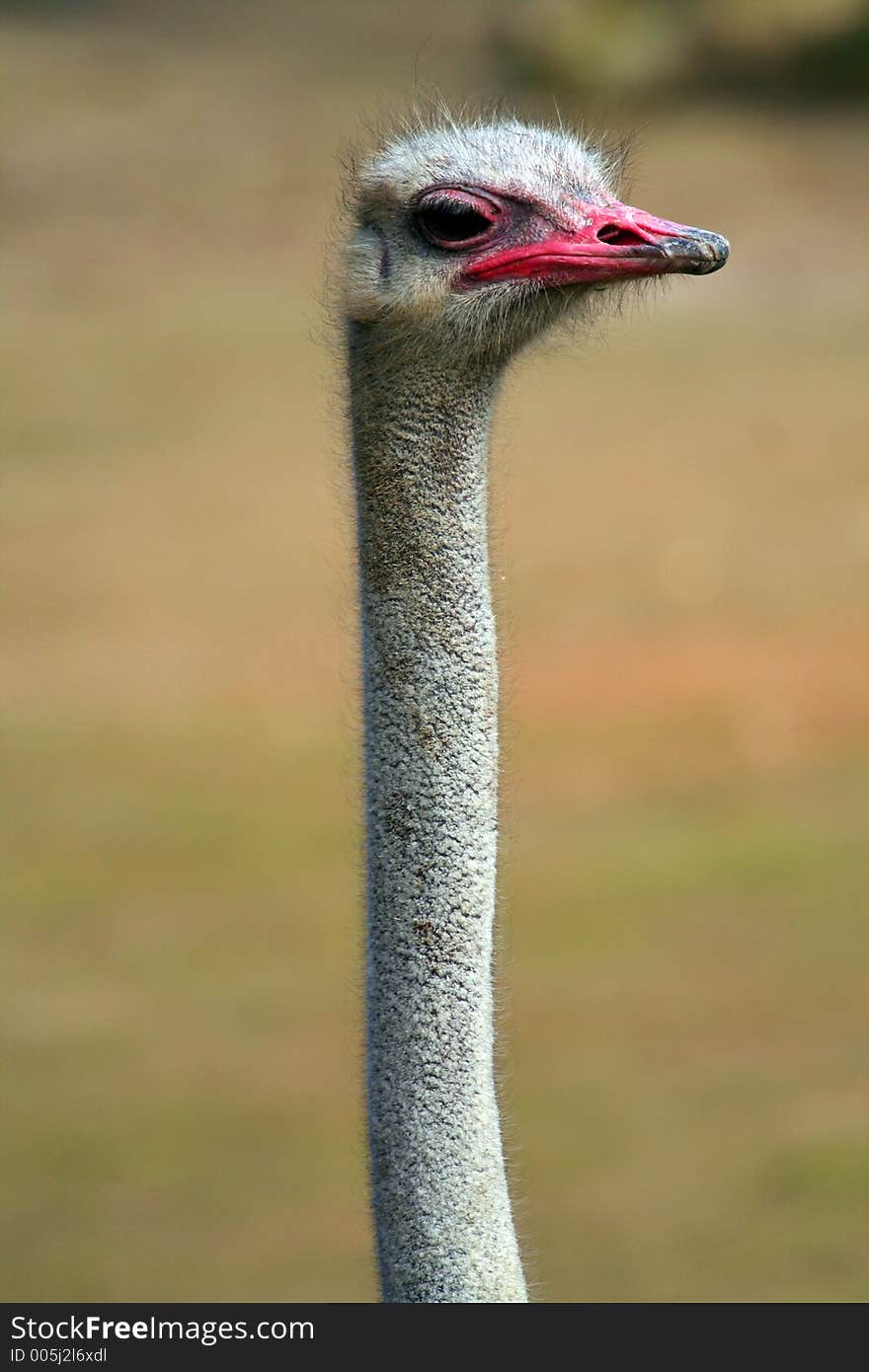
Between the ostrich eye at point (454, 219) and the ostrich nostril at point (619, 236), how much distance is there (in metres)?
0.10

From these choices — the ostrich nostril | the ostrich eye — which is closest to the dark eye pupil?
the ostrich eye

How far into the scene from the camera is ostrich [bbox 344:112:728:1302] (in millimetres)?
1980

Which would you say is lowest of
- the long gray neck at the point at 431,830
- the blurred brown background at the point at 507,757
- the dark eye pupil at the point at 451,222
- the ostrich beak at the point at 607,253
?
the long gray neck at the point at 431,830

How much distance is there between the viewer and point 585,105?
16.6 m

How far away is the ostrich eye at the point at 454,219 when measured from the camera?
6.81 feet

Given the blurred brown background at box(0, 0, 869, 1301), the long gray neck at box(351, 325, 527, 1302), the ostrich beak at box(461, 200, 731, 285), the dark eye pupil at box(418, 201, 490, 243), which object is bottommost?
A: the long gray neck at box(351, 325, 527, 1302)

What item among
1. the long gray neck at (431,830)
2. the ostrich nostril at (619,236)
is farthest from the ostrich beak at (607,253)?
the long gray neck at (431,830)

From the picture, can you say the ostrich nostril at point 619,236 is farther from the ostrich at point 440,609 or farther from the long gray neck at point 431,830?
the long gray neck at point 431,830

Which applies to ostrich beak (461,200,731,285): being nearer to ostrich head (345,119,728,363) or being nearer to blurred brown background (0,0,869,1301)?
ostrich head (345,119,728,363)

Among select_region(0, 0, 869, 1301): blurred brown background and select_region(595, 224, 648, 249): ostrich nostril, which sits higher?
select_region(0, 0, 869, 1301): blurred brown background

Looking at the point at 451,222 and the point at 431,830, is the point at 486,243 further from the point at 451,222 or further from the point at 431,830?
the point at 431,830

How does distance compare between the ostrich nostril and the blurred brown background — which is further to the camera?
the blurred brown background

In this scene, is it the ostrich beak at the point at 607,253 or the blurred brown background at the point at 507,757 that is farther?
the blurred brown background at the point at 507,757

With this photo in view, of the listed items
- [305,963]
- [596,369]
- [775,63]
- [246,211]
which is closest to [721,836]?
[305,963]
